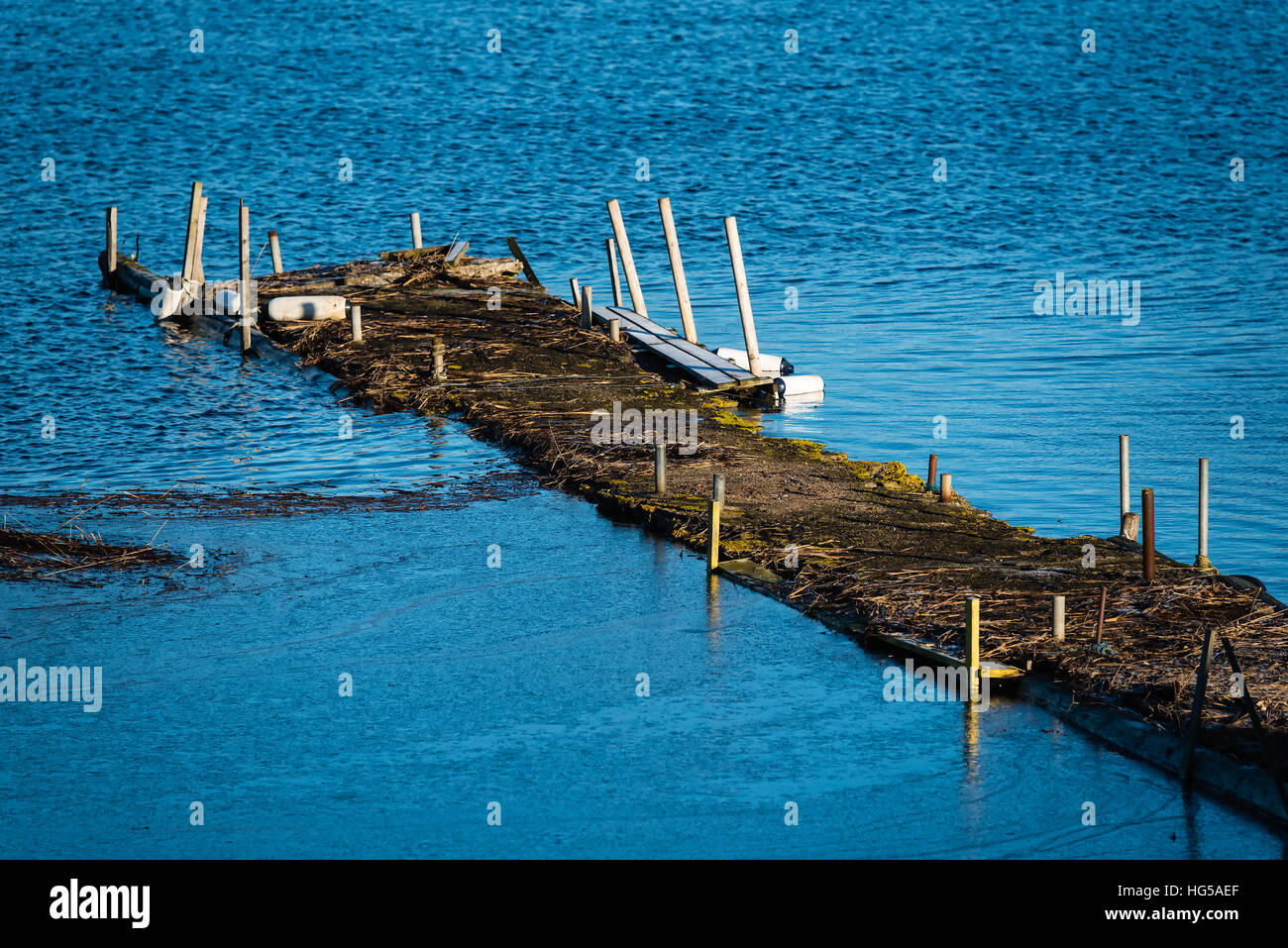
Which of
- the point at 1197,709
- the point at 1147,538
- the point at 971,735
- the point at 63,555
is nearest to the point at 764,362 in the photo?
the point at 1147,538

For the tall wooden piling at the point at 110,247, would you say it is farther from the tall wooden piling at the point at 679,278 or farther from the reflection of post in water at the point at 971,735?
the reflection of post in water at the point at 971,735

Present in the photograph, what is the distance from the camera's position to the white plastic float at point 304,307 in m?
33.1

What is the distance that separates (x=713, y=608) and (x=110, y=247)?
3368 centimetres

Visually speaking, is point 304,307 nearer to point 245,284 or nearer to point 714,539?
point 245,284

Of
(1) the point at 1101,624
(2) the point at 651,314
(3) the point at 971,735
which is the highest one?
(2) the point at 651,314

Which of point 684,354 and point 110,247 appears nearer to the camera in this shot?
point 684,354

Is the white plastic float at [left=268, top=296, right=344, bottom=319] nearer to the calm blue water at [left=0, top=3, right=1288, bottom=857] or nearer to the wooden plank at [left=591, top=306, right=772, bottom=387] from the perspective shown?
the calm blue water at [left=0, top=3, right=1288, bottom=857]

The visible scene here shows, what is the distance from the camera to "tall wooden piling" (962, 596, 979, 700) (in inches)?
554

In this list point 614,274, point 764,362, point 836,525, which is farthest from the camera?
point 614,274

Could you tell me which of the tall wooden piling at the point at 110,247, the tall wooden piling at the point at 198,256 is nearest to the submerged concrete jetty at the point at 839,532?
the tall wooden piling at the point at 198,256

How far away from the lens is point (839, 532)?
1888 cm
